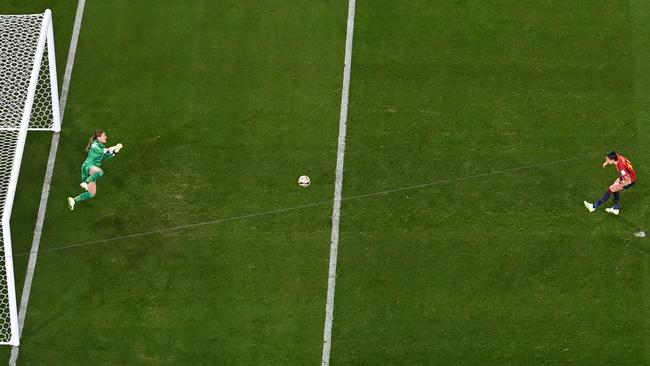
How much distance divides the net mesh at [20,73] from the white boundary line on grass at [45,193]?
319 millimetres

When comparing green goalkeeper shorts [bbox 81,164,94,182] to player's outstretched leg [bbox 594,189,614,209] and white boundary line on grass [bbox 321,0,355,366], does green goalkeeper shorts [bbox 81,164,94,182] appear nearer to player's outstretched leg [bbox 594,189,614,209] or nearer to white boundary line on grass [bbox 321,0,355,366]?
white boundary line on grass [bbox 321,0,355,366]

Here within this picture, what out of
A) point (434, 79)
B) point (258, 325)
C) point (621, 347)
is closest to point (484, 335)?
point (621, 347)

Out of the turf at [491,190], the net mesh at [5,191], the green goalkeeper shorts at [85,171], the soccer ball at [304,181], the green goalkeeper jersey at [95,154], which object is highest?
the turf at [491,190]

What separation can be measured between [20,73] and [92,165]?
242cm

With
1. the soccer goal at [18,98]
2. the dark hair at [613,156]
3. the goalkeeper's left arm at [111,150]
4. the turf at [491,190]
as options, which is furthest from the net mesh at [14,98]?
the dark hair at [613,156]

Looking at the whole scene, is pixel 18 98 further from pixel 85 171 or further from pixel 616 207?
pixel 616 207

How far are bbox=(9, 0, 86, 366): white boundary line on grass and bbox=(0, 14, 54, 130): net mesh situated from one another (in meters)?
0.32

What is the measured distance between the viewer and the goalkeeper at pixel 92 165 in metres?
21.8

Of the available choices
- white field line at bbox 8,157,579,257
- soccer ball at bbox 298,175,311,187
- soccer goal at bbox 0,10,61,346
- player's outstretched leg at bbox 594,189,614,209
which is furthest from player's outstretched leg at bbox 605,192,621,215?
soccer goal at bbox 0,10,61,346

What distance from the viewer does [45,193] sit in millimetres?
22531

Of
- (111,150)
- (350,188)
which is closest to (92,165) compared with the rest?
(111,150)

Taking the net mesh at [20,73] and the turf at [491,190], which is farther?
the net mesh at [20,73]

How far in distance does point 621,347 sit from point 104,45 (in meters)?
11.1

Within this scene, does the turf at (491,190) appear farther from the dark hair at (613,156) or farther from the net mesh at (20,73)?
the net mesh at (20,73)
